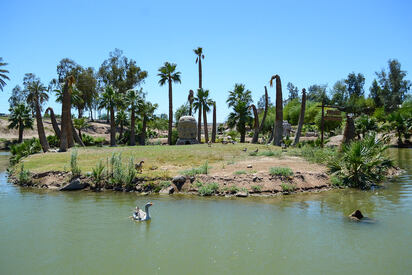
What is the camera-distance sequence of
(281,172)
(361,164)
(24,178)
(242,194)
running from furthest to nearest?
1. (24,178)
2. (361,164)
3. (281,172)
4. (242,194)

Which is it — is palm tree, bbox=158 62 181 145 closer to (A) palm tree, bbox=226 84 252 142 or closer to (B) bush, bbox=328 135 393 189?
(A) palm tree, bbox=226 84 252 142

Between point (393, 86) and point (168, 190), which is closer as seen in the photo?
point (168, 190)

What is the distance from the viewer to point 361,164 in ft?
57.0

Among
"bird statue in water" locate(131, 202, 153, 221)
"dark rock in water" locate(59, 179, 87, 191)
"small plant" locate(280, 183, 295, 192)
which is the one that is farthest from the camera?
"dark rock in water" locate(59, 179, 87, 191)

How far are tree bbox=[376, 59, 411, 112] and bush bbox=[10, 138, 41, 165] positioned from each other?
7268cm

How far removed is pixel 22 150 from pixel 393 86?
7995 centimetres

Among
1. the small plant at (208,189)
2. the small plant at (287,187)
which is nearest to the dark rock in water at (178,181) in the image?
the small plant at (208,189)

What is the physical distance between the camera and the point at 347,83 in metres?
93.7

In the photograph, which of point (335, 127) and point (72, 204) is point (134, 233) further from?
point (335, 127)

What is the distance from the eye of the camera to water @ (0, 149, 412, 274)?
812 centimetres

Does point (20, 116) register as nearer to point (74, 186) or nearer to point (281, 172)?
point (74, 186)

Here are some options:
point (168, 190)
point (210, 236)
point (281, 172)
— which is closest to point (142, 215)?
point (210, 236)

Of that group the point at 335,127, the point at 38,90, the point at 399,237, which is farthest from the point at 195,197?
the point at 335,127

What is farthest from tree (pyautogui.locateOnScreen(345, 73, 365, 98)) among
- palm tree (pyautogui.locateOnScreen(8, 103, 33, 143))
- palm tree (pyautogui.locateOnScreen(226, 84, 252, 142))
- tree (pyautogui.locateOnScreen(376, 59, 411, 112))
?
palm tree (pyautogui.locateOnScreen(8, 103, 33, 143))
